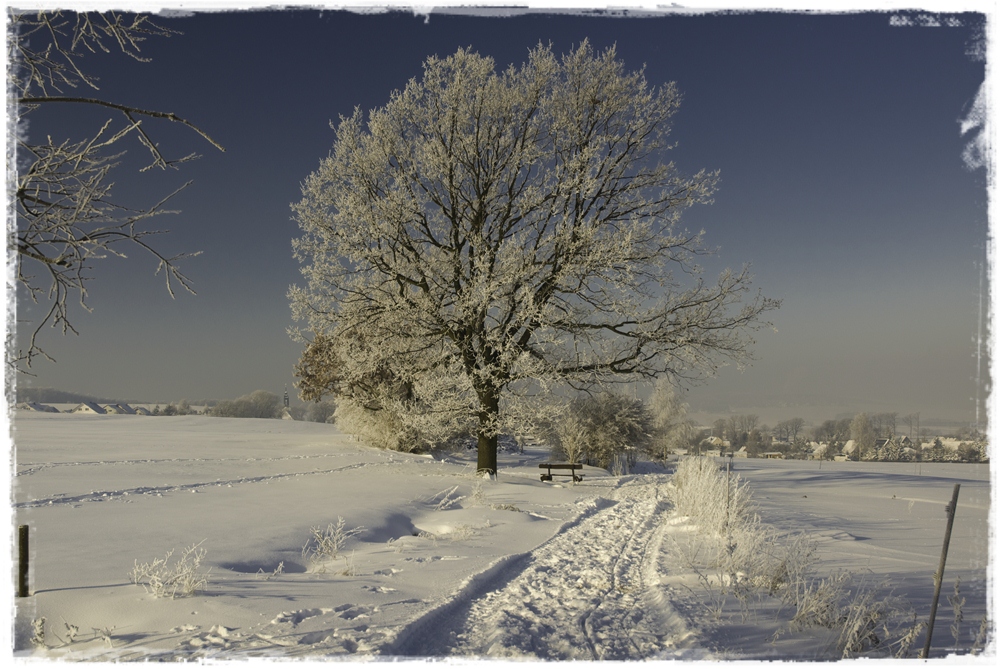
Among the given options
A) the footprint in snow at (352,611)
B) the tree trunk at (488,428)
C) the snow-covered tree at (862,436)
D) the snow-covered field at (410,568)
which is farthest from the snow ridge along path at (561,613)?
the snow-covered tree at (862,436)

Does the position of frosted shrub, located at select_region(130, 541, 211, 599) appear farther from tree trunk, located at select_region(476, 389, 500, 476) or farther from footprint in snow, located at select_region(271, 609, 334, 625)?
tree trunk, located at select_region(476, 389, 500, 476)

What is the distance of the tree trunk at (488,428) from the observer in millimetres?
14340

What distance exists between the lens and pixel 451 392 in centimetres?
1417

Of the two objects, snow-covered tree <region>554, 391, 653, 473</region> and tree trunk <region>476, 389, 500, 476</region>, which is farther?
snow-covered tree <region>554, 391, 653, 473</region>

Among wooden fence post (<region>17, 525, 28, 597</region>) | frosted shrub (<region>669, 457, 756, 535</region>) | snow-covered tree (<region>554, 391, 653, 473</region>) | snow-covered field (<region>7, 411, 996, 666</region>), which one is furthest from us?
snow-covered tree (<region>554, 391, 653, 473</region>)

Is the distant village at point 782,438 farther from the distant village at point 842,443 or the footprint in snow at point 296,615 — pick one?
the footprint in snow at point 296,615

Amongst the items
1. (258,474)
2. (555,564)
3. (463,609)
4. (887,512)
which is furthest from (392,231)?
(887,512)

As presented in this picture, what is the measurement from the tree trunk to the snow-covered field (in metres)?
1.13

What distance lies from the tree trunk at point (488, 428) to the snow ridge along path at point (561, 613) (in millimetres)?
6599

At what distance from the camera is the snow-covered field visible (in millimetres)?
4012

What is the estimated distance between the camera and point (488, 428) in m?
14.6

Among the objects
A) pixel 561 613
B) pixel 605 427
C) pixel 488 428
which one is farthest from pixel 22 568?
pixel 605 427

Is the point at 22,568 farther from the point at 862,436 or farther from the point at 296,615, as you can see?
the point at 862,436

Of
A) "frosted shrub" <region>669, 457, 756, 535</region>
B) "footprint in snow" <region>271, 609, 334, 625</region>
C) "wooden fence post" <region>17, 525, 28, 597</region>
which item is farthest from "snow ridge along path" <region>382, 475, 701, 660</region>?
"wooden fence post" <region>17, 525, 28, 597</region>
